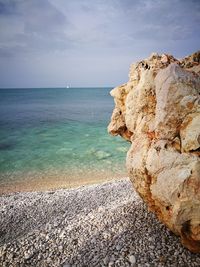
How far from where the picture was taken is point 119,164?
17516mm

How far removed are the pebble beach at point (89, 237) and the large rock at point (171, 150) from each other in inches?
32.4

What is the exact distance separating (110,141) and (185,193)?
68.8 ft

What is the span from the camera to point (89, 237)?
615cm

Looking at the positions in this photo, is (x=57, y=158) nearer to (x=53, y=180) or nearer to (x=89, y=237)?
(x=53, y=180)

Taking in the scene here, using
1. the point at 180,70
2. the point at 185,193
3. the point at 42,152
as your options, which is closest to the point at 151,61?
the point at 180,70

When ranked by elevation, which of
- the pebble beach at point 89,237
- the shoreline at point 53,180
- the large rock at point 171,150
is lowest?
the shoreline at point 53,180

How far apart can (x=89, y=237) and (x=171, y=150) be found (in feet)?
11.1

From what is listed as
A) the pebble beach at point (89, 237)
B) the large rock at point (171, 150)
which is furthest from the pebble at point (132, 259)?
the large rock at point (171, 150)

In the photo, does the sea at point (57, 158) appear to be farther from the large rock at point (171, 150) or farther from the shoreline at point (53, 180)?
the large rock at point (171, 150)

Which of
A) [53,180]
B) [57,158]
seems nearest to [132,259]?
[53,180]

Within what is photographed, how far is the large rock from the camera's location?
424 cm

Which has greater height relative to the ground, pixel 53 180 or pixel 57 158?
pixel 57 158

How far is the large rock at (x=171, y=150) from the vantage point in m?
4.24

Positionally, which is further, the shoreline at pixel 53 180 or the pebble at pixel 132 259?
the shoreline at pixel 53 180
